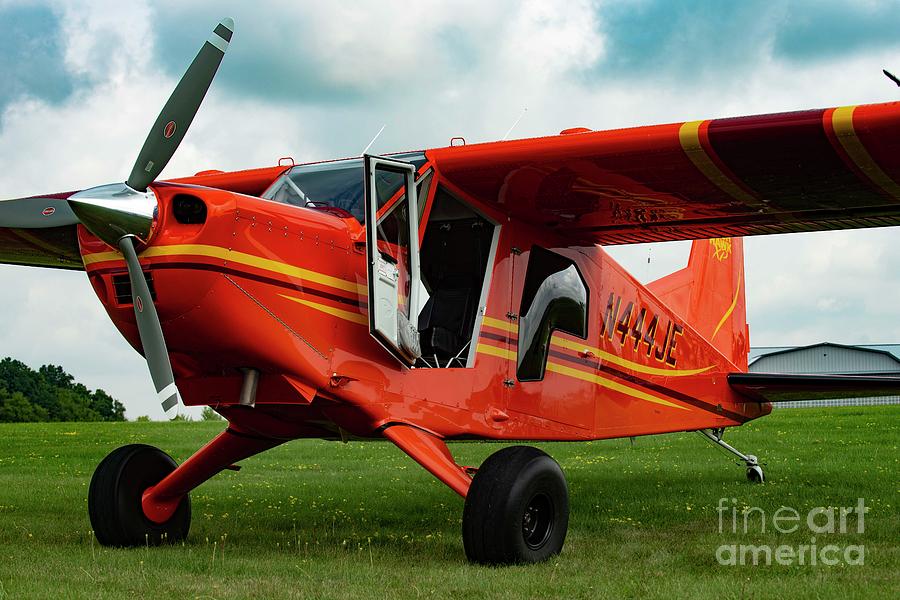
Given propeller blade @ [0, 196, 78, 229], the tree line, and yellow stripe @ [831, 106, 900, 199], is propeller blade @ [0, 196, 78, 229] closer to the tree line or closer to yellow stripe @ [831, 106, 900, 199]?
yellow stripe @ [831, 106, 900, 199]

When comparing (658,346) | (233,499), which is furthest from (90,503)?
(658,346)

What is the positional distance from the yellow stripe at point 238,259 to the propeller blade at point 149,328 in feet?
0.40

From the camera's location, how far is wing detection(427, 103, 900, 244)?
7004 millimetres

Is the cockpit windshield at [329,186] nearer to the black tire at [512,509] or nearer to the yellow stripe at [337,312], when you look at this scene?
the yellow stripe at [337,312]

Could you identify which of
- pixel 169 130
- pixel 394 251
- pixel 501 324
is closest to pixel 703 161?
pixel 501 324

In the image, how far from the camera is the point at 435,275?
29.1 ft

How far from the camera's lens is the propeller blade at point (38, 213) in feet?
22.6

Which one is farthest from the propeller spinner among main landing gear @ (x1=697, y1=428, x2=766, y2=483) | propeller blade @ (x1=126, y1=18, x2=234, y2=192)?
main landing gear @ (x1=697, y1=428, x2=766, y2=483)

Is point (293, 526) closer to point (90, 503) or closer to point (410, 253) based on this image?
point (90, 503)

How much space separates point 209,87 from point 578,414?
4476 millimetres

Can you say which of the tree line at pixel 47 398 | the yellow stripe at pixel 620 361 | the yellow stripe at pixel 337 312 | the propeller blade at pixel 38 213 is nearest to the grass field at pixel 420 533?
the yellow stripe at pixel 620 361

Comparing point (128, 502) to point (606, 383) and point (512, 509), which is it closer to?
point (512, 509)

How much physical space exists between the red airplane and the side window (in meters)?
0.02

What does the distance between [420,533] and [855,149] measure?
4.81 meters
